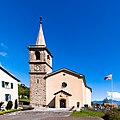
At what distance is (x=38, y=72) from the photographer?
165ft

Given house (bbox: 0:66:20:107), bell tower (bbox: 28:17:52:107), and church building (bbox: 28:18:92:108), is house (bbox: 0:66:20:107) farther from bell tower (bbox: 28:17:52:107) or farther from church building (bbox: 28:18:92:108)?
church building (bbox: 28:18:92:108)

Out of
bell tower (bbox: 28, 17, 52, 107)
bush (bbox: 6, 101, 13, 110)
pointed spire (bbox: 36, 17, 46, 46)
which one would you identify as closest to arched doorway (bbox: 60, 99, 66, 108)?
bell tower (bbox: 28, 17, 52, 107)

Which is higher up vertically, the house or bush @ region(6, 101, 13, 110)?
the house

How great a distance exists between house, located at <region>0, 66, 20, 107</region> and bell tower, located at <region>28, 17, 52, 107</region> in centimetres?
560

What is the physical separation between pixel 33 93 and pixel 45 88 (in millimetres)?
2722

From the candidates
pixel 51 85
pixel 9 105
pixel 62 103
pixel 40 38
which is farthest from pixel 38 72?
pixel 9 105

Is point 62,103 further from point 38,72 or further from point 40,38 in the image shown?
point 40,38

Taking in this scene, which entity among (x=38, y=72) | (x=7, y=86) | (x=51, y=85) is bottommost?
(x=7, y=86)

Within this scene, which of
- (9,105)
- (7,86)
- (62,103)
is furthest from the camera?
(62,103)

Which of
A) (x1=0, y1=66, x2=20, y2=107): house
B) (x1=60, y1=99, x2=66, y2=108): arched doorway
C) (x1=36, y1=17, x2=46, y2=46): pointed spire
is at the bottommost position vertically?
(x1=60, y1=99, x2=66, y2=108): arched doorway

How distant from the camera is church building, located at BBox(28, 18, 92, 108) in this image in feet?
159

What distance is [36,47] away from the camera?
167 feet

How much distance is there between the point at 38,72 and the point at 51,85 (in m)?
3.83

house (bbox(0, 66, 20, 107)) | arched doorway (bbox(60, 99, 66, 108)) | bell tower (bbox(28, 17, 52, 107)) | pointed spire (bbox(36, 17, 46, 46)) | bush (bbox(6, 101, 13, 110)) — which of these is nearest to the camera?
house (bbox(0, 66, 20, 107))
